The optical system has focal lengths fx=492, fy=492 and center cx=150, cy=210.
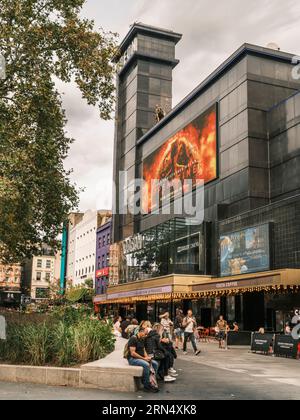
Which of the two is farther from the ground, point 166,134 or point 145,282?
point 166,134

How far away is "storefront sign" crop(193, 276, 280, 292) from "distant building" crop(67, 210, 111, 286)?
42047mm

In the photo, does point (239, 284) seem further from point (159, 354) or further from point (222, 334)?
point (159, 354)

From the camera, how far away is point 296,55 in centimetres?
3422

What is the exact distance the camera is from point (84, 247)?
77.8 m

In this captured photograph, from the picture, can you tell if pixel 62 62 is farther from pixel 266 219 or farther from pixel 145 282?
pixel 145 282

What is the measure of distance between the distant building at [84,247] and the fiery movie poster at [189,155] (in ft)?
86.6

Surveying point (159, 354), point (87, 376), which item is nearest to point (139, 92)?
point (159, 354)

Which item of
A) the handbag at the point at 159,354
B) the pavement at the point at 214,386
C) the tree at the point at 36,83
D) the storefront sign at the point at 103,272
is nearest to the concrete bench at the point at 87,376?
the pavement at the point at 214,386

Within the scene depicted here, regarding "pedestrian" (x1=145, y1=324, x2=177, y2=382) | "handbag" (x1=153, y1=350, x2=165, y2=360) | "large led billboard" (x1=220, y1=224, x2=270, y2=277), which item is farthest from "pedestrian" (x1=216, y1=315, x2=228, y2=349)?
"handbag" (x1=153, y1=350, x2=165, y2=360)

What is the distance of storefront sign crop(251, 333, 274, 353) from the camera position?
2075cm

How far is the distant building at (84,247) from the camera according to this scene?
72.2 m

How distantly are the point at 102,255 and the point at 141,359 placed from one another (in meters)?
56.5

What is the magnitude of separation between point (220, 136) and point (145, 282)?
1369cm
